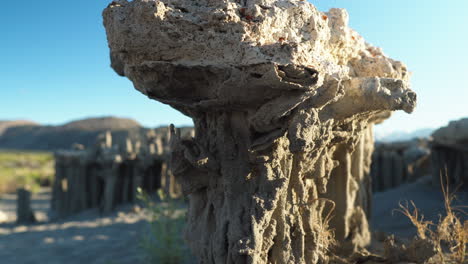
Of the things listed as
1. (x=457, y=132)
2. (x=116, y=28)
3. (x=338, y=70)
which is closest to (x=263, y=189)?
(x=338, y=70)

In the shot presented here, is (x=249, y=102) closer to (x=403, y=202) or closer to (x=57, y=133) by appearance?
(x=403, y=202)

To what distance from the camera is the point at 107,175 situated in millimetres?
9883

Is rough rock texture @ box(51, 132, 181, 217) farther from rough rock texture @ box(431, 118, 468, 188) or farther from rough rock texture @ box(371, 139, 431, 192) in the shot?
rough rock texture @ box(371, 139, 431, 192)

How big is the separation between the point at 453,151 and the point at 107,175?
954 centimetres

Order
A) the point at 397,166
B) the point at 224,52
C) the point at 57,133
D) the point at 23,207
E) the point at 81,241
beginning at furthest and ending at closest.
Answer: the point at 57,133 → the point at 397,166 → the point at 23,207 → the point at 81,241 → the point at 224,52

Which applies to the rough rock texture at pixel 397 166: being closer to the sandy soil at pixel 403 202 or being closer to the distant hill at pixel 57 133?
the sandy soil at pixel 403 202

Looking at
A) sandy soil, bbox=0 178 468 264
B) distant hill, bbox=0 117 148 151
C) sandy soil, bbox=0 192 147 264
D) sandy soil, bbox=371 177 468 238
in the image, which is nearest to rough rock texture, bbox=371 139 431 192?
sandy soil, bbox=371 177 468 238

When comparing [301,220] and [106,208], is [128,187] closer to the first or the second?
[106,208]

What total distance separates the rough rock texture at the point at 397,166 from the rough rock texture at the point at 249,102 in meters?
9.91

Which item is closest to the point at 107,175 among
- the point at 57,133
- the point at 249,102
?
the point at 249,102

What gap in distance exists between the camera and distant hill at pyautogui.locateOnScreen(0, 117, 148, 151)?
60.3 metres

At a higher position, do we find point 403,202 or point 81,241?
point 403,202

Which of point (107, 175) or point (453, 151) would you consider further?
point (107, 175)

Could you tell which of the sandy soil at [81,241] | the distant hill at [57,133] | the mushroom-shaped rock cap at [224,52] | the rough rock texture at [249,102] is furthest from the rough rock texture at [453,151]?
the distant hill at [57,133]
